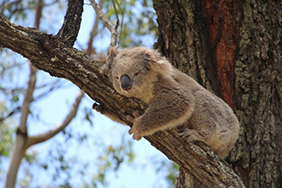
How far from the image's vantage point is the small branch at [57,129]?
692cm

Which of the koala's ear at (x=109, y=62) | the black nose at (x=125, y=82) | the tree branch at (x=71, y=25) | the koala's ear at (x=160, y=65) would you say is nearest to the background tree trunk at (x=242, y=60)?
the koala's ear at (x=160, y=65)

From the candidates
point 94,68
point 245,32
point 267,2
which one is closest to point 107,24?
point 94,68

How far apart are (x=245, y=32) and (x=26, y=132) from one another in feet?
13.4

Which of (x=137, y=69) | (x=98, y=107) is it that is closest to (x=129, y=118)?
(x=98, y=107)

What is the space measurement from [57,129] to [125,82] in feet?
12.9

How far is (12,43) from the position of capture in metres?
3.34

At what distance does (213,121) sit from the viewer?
3.95 m

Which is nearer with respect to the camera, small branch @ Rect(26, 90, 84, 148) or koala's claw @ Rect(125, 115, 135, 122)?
koala's claw @ Rect(125, 115, 135, 122)

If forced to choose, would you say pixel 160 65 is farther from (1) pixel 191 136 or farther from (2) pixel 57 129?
(2) pixel 57 129

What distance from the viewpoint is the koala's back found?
3881 mm

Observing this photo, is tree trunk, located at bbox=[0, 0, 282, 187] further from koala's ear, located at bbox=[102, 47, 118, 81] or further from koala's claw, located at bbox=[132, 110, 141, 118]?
koala's ear, located at bbox=[102, 47, 118, 81]

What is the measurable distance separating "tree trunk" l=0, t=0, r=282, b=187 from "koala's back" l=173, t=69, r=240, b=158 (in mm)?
222

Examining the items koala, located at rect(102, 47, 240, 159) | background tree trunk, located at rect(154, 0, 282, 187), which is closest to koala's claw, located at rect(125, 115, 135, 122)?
koala, located at rect(102, 47, 240, 159)

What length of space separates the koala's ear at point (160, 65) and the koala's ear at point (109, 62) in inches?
13.5
